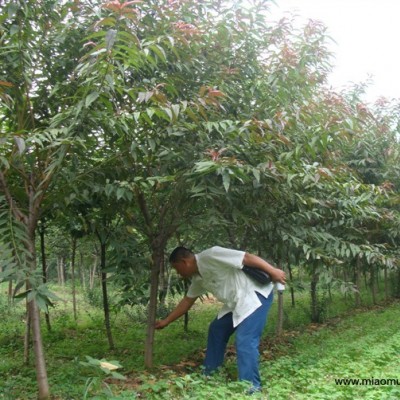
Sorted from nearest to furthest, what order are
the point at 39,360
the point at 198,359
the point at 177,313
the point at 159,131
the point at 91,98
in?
the point at 91,98 → the point at 39,360 → the point at 159,131 → the point at 177,313 → the point at 198,359

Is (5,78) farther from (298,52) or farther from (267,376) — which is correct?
(267,376)

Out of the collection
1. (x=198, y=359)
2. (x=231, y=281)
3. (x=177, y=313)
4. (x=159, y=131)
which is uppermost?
(x=159, y=131)

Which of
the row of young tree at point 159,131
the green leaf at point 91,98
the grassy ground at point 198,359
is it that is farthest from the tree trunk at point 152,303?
the green leaf at point 91,98

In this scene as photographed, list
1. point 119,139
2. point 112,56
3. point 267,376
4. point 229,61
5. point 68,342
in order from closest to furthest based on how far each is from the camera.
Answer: point 112,56, point 119,139, point 267,376, point 229,61, point 68,342

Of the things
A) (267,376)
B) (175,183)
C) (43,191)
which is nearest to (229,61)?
(175,183)

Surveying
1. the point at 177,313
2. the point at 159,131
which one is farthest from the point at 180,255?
the point at 159,131

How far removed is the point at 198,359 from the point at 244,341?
1.70 meters

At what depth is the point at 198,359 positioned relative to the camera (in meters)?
5.15

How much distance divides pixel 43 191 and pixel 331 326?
589 centimetres

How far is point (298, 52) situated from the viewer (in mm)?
4535

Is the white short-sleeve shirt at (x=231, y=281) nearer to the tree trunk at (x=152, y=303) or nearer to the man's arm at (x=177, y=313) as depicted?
the man's arm at (x=177, y=313)

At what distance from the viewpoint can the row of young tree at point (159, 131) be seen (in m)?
2.99

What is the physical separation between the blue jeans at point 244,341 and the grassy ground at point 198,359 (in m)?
0.14

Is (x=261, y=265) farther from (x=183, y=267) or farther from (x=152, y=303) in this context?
(x=152, y=303)
